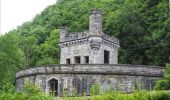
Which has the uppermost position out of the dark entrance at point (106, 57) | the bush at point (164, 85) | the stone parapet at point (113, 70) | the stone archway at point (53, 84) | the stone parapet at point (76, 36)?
the stone parapet at point (76, 36)

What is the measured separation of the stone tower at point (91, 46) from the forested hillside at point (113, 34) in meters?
7.46

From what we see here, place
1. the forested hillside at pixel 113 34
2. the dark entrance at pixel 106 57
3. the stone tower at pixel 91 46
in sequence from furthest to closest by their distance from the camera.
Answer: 1. the forested hillside at pixel 113 34
2. the dark entrance at pixel 106 57
3. the stone tower at pixel 91 46

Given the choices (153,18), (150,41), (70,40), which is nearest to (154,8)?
(153,18)

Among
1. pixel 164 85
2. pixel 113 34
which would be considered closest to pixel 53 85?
pixel 164 85

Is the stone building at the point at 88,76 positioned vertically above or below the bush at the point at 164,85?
above

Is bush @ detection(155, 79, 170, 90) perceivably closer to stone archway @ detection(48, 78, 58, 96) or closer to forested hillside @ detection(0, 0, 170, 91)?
stone archway @ detection(48, 78, 58, 96)

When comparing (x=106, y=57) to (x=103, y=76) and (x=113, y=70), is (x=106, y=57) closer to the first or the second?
(x=113, y=70)

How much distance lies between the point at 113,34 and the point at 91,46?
1722 cm

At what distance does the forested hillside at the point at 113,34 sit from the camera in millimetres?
64188

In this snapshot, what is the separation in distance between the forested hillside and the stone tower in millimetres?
7465

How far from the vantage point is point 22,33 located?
95.7m

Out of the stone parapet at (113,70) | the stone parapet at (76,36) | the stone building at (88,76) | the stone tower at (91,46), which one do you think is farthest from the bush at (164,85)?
the stone parapet at (76,36)

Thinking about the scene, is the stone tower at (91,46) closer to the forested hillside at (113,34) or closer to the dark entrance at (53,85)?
the forested hillside at (113,34)

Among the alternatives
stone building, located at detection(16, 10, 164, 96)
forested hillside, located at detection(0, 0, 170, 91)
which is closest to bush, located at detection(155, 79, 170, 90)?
stone building, located at detection(16, 10, 164, 96)
